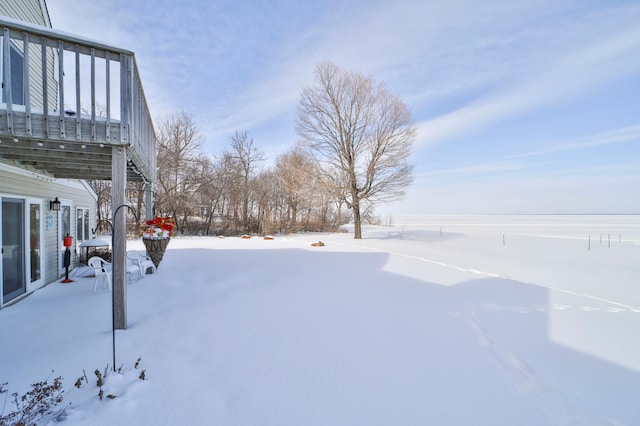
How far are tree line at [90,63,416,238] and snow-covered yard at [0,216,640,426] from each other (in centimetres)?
788

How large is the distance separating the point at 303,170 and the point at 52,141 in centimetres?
1284

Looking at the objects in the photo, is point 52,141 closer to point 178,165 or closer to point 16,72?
point 16,72

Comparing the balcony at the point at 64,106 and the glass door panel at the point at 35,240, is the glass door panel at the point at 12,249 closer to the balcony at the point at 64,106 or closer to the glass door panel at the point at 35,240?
the glass door panel at the point at 35,240

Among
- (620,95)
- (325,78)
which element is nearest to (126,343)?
(325,78)

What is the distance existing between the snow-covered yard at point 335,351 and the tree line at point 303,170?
788 cm

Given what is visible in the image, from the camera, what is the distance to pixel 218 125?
22.8m

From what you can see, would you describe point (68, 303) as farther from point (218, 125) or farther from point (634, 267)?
point (218, 125)

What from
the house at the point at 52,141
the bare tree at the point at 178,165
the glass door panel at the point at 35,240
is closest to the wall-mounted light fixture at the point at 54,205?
the house at the point at 52,141

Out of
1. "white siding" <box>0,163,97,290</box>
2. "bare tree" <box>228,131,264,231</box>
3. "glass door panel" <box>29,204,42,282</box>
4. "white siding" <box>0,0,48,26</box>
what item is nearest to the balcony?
"white siding" <box>0,163,97,290</box>

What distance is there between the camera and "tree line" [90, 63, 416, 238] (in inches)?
598

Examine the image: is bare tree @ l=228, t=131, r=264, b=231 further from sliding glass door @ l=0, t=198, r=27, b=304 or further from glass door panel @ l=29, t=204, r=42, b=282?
sliding glass door @ l=0, t=198, r=27, b=304

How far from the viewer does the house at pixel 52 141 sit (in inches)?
126

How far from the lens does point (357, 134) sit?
1555 cm

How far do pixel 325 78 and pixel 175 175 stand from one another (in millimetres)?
11842
